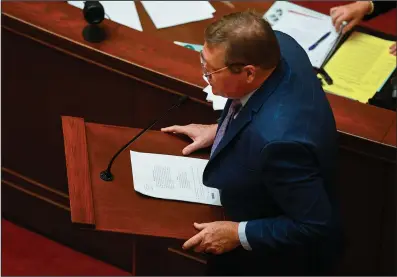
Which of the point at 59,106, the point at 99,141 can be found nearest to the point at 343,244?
the point at 99,141

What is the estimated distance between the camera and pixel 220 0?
2.94 m

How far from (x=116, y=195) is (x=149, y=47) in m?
0.72

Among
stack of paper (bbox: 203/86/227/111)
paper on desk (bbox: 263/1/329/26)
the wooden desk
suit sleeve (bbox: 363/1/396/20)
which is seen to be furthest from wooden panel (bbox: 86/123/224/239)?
suit sleeve (bbox: 363/1/396/20)

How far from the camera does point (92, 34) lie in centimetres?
245

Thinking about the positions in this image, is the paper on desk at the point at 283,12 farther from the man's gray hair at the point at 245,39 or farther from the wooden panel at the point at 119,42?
the man's gray hair at the point at 245,39

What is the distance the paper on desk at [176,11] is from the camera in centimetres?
278

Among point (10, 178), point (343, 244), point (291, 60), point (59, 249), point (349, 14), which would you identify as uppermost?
point (291, 60)

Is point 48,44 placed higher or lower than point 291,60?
lower

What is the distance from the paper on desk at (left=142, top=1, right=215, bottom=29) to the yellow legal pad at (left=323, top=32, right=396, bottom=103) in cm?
55

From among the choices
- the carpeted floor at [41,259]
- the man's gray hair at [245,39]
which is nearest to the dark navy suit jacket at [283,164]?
the man's gray hair at [245,39]

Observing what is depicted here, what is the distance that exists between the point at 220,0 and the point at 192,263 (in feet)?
3.43

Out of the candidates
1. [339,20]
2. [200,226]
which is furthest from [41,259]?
[339,20]

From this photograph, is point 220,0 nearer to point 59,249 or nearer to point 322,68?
point 322,68

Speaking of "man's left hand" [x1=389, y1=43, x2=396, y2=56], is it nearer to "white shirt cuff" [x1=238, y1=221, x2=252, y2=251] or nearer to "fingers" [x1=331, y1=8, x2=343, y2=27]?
"fingers" [x1=331, y1=8, x2=343, y2=27]
